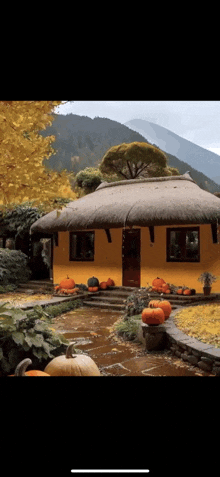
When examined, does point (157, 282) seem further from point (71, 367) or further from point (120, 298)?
point (71, 367)

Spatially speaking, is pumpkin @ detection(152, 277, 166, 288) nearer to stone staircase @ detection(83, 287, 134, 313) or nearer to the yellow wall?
the yellow wall

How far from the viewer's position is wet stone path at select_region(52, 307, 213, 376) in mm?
4316

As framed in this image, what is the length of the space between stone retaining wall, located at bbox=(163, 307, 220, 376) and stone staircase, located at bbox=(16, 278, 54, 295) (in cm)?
701

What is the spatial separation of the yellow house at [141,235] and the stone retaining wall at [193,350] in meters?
4.45

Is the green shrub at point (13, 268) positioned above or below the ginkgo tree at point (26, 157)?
below

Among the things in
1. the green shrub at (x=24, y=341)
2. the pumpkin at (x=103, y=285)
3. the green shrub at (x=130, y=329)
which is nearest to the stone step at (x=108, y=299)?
the pumpkin at (x=103, y=285)

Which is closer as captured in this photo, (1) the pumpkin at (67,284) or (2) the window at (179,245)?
(2) the window at (179,245)

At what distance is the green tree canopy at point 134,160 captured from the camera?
21.8 m

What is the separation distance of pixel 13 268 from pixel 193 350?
9.35 m

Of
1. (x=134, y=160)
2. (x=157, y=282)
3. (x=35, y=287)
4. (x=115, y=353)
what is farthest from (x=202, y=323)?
(x=134, y=160)

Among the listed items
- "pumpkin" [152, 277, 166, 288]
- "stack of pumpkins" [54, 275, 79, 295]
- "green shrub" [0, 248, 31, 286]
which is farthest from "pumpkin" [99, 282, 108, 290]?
"green shrub" [0, 248, 31, 286]

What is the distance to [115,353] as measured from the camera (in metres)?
5.09

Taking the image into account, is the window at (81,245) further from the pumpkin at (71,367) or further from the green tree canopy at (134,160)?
the green tree canopy at (134,160)
